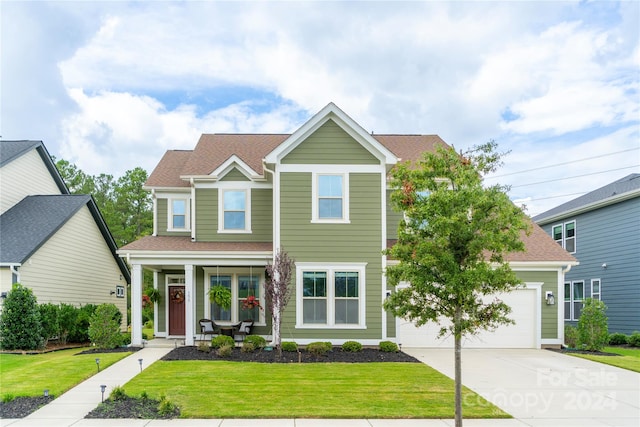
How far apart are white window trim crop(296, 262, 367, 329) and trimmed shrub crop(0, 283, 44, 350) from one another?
838 cm

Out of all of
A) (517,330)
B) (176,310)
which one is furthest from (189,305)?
(517,330)

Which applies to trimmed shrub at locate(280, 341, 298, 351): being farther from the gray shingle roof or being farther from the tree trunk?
the gray shingle roof

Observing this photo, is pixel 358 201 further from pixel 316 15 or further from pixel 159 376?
pixel 159 376

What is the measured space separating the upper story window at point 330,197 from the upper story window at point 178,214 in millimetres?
5871

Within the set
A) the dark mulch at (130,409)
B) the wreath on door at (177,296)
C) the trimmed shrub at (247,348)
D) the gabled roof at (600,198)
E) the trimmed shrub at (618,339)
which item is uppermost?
the gabled roof at (600,198)

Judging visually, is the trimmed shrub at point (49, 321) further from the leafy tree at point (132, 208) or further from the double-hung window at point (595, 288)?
the double-hung window at point (595, 288)

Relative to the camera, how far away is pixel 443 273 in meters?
7.61

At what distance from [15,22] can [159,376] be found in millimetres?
11936

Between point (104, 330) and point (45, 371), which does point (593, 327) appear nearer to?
point (104, 330)

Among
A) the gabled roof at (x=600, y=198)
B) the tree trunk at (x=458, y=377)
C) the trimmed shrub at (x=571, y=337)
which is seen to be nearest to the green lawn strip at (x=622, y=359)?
the trimmed shrub at (x=571, y=337)

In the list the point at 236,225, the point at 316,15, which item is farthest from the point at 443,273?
the point at 236,225

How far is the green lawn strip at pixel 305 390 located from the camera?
9125 mm

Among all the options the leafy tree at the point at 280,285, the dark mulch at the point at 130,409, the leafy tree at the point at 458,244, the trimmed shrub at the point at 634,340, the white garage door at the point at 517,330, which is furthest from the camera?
the trimmed shrub at the point at 634,340

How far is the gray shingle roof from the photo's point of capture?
17516 millimetres
